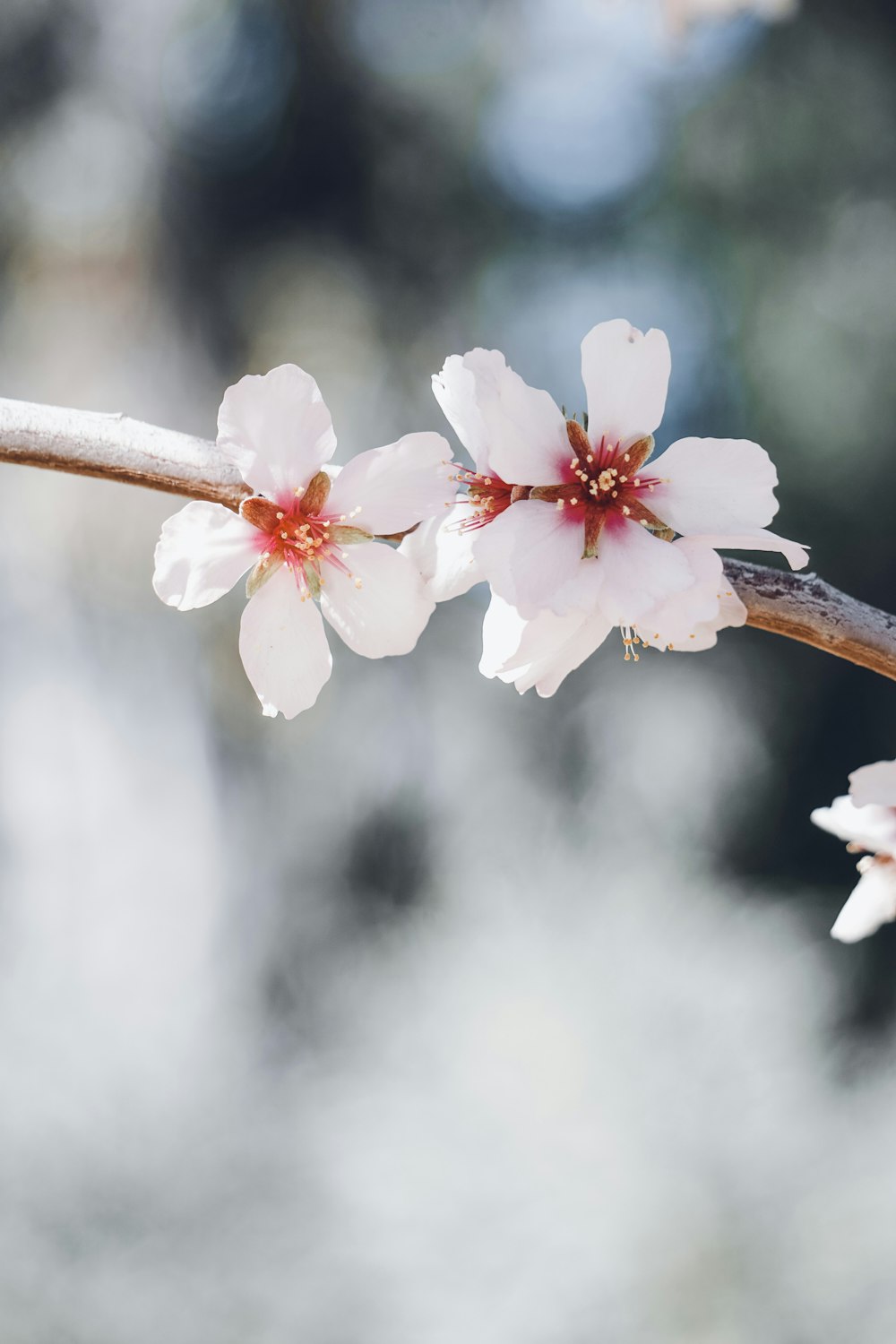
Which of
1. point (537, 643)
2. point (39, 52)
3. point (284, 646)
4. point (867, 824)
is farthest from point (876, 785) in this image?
point (39, 52)

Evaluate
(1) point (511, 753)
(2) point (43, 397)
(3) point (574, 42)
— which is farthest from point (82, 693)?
(3) point (574, 42)

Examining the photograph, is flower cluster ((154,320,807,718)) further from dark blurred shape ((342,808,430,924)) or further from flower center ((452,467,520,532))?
dark blurred shape ((342,808,430,924))

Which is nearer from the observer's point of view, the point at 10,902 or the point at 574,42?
the point at 10,902

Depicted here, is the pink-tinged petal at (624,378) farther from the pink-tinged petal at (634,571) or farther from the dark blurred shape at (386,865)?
the dark blurred shape at (386,865)

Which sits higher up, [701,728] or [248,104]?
[248,104]

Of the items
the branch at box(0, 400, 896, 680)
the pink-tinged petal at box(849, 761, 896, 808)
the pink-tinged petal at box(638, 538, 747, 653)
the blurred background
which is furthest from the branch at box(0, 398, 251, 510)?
the blurred background

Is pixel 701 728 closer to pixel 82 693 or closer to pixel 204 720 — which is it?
pixel 204 720
